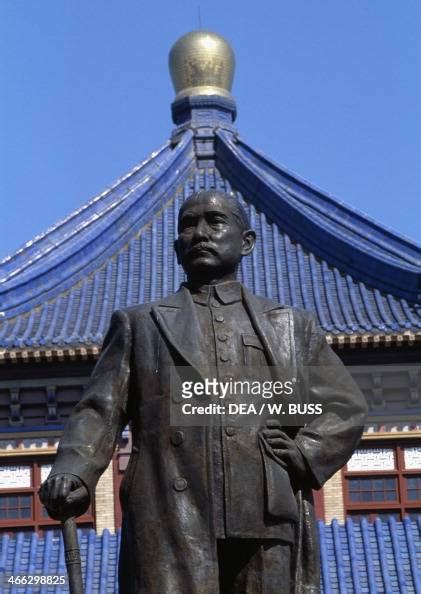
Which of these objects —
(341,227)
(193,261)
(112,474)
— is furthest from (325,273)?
(193,261)

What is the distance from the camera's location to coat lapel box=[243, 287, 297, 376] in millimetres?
8055

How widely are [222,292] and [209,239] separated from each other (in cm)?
24

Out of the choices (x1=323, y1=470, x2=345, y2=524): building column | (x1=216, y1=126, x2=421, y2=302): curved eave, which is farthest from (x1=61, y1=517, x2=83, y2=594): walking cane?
(x1=216, y1=126, x2=421, y2=302): curved eave

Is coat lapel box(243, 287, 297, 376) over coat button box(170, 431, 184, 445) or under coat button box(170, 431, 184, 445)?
over

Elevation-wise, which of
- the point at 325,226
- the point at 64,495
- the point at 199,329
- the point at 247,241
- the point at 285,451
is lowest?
the point at 64,495

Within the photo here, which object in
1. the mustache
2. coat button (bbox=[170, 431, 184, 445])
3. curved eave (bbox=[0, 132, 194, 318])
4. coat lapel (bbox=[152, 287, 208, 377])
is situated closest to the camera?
coat button (bbox=[170, 431, 184, 445])

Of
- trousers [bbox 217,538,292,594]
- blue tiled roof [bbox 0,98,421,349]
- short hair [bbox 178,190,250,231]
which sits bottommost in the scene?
trousers [bbox 217,538,292,594]

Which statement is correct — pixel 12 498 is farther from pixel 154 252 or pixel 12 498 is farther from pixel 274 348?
pixel 274 348

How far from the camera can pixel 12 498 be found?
22266mm

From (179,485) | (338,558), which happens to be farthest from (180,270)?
(179,485)

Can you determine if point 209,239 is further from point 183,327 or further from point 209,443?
point 209,443

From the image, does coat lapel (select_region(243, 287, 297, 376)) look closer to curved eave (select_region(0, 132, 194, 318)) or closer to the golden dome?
curved eave (select_region(0, 132, 194, 318))

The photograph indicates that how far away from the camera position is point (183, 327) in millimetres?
8094

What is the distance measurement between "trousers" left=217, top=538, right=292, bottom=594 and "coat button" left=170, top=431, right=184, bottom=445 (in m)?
0.44
